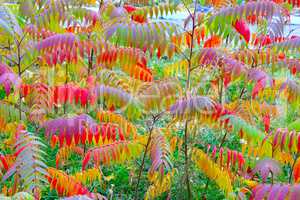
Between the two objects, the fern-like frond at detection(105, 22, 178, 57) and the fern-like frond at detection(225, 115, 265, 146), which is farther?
the fern-like frond at detection(225, 115, 265, 146)

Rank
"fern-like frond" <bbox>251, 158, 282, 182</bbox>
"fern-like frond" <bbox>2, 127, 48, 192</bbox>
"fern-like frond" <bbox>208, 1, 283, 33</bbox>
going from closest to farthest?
1. "fern-like frond" <bbox>2, 127, 48, 192</bbox>
2. "fern-like frond" <bbox>208, 1, 283, 33</bbox>
3. "fern-like frond" <bbox>251, 158, 282, 182</bbox>

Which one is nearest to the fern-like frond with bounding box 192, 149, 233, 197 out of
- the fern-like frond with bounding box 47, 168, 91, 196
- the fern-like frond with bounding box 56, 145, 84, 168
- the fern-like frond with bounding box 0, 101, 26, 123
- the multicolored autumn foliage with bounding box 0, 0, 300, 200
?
the multicolored autumn foliage with bounding box 0, 0, 300, 200

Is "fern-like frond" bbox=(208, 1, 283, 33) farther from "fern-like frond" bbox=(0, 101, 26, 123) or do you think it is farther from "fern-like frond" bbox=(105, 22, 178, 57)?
"fern-like frond" bbox=(0, 101, 26, 123)

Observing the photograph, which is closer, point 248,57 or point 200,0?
point 200,0

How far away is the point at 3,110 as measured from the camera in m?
2.66

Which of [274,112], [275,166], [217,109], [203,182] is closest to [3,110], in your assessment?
[217,109]

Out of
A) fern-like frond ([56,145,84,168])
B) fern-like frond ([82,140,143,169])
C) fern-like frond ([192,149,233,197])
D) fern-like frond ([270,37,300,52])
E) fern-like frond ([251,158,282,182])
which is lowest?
fern-like frond ([56,145,84,168])

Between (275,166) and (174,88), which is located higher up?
(174,88)

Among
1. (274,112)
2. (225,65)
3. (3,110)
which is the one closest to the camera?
(3,110)

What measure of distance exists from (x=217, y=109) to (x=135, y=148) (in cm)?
50

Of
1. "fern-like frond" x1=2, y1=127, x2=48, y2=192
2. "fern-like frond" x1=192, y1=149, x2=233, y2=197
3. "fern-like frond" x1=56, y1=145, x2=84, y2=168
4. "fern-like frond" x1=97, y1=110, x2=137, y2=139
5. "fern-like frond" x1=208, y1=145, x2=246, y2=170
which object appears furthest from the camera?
"fern-like frond" x1=56, y1=145, x2=84, y2=168

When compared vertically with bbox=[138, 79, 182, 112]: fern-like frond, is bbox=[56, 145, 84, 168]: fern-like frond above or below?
below

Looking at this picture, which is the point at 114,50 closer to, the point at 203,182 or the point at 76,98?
the point at 76,98

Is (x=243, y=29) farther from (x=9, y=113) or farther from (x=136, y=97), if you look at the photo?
(x=9, y=113)
